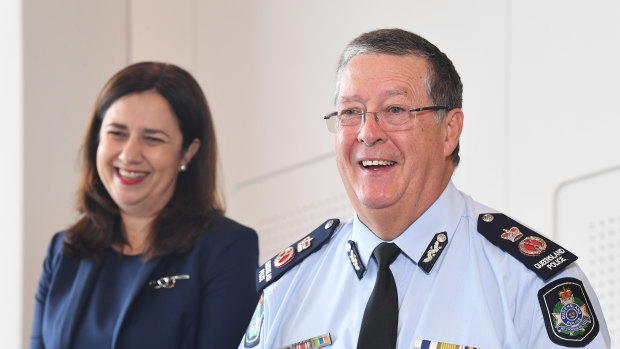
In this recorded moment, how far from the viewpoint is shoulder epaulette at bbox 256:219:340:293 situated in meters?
1.97

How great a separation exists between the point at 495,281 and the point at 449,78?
0.46 meters

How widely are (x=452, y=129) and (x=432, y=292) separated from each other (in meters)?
0.37

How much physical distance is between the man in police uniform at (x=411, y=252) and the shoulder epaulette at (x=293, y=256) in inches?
1.6

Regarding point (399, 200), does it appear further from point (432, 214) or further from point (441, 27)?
point (441, 27)

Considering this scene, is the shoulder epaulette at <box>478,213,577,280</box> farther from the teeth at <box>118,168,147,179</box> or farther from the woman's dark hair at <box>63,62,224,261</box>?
the teeth at <box>118,168,147,179</box>

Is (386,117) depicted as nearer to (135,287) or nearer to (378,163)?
(378,163)

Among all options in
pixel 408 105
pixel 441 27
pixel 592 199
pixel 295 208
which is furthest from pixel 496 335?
pixel 295 208

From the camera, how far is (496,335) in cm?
160

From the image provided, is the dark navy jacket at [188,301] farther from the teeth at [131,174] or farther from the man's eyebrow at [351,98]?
the man's eyebrow at [351,98]

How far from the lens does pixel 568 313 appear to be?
1.57 m

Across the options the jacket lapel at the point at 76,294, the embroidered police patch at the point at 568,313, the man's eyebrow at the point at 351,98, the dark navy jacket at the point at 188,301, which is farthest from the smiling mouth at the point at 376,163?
the jacket lapel at the point at 76,294

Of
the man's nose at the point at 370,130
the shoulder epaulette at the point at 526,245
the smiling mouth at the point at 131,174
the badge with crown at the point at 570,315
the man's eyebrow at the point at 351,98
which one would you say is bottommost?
the badge with crown at the point at 570,315

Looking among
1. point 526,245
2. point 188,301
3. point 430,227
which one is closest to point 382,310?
point 430,227

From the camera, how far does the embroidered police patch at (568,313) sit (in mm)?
1559
